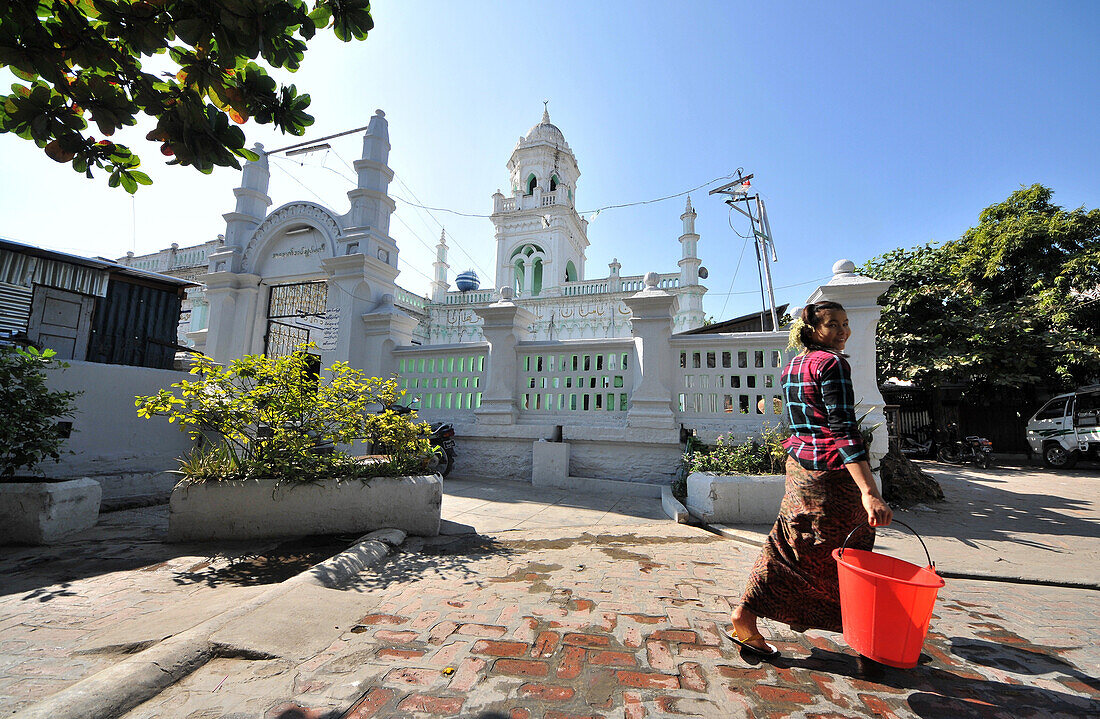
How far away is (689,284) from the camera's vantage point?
741 inches

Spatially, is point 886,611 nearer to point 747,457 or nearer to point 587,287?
point 747,457

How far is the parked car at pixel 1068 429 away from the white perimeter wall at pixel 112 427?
1807 centimetres

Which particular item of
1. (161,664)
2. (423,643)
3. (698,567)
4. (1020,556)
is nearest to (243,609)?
(161,664)

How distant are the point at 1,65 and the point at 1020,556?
683cm

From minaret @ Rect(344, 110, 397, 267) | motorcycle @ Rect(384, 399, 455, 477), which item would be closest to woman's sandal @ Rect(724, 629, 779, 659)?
motorcycle @ Rect(384, 399, 455, 477)

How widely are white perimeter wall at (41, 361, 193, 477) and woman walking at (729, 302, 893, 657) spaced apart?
744 cm

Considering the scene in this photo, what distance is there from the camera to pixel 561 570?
3156mm

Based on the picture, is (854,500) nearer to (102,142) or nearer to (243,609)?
(243,609)

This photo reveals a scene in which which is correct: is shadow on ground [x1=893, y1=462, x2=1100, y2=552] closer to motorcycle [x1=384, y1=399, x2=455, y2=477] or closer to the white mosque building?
the white mosque building

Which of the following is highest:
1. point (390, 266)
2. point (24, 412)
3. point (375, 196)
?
point (375, 196)

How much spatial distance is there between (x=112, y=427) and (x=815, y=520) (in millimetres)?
8095

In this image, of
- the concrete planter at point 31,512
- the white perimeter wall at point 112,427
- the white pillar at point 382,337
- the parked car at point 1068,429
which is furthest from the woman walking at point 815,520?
the parked car at point 1068,429

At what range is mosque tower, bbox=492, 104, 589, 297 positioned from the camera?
22531mm

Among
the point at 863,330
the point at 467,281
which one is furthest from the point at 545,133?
the point at 863,330
